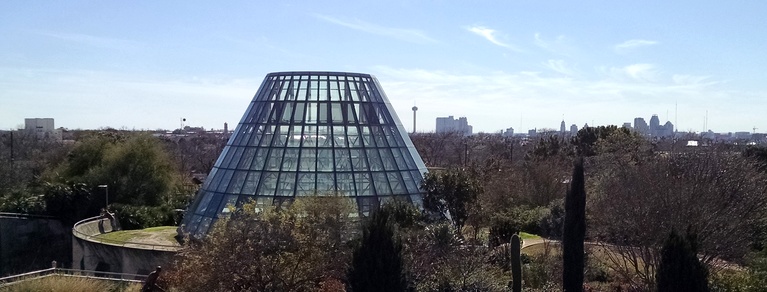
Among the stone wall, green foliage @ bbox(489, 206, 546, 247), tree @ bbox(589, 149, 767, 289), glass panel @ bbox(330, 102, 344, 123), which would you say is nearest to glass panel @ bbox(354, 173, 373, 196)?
glass panel @ bbox(330, 102, 344, 123)

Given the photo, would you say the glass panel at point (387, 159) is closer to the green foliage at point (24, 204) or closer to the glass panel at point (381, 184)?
the glass panel at point (381, 184)

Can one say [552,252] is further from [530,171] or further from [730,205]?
[530,171]

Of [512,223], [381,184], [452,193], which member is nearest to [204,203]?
[381,184]

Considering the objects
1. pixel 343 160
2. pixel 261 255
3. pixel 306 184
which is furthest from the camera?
pixel 343 160

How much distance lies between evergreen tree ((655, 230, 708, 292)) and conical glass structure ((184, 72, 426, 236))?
34.0ft

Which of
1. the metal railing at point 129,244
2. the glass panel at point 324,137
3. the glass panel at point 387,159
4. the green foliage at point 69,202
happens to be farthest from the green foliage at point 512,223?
the green foliage at point 69,202

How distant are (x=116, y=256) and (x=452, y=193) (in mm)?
13001

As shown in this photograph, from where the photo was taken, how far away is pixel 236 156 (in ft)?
84.7

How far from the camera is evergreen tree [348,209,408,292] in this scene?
1570cm

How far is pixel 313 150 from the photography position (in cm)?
2503

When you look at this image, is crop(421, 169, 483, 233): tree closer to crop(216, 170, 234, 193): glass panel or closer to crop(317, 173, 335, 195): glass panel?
crop(317, 173, 335, 195): glass panel

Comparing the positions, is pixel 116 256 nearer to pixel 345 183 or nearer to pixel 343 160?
pixel 345 183

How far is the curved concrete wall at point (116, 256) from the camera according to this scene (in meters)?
23.2

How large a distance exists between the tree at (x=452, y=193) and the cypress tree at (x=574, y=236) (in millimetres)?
4687
